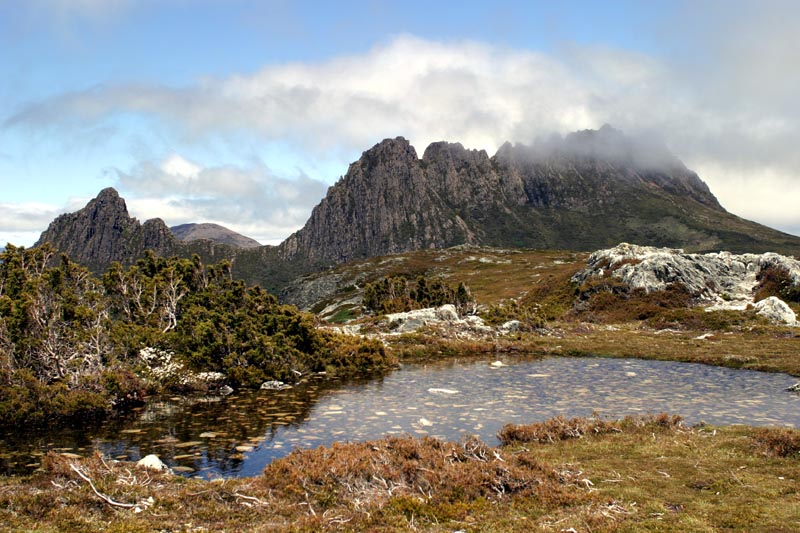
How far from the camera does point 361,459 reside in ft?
45.0

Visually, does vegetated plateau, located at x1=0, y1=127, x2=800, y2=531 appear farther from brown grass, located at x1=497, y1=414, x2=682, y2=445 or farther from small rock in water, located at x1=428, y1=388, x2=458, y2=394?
small rock in water, located at x1=428, y1=388, x2=458, y2=394

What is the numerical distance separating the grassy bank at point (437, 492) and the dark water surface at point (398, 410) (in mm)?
3234

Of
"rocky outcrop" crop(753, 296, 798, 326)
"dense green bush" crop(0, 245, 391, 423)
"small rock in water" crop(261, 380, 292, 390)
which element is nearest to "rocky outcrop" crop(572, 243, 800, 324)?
"rocky outcrop" crop(753, 296, 798, 326)

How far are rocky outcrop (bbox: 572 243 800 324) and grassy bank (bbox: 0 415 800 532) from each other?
55632 mm

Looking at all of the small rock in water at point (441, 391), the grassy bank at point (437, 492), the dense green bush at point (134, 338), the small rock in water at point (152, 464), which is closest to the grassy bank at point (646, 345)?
the dense green bush at point (134, 338)

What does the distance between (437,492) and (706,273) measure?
236ft

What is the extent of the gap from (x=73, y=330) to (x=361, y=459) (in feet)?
60.8

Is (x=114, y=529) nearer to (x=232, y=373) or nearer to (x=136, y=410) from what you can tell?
(x=136, y=410)

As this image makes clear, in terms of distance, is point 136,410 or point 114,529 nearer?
point 114,529

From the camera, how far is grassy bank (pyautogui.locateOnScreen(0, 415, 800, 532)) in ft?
34.2

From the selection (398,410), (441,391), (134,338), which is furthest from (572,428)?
(134,338)

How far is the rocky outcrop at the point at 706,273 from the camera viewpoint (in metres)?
64.9

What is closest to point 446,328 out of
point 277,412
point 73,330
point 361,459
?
point 277,412

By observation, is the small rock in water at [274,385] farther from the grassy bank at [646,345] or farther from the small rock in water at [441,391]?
the grassy bank at [646,345]
